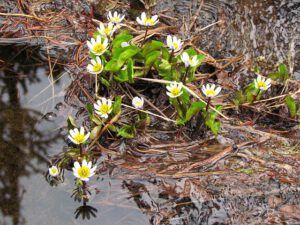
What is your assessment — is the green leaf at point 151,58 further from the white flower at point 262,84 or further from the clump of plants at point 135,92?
the white flower at point 262,84

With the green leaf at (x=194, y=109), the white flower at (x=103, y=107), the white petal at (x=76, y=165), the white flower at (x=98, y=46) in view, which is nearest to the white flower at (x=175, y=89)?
the green leaf at (x=194, y=109)

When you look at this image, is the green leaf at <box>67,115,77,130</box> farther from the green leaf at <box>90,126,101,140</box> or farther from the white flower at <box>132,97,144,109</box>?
the white flower at <box>132,97,144,109</box>

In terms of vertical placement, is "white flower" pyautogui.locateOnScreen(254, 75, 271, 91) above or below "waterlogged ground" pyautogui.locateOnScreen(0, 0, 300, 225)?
above

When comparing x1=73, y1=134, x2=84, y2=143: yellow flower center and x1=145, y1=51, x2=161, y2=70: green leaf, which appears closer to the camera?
x1=73, y1=134, x2=84, y2=143: yellow flower center

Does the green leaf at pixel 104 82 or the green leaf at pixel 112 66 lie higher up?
the green leaf at pixel 112 66

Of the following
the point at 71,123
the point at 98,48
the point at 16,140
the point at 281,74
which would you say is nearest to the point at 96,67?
the point at 98,48

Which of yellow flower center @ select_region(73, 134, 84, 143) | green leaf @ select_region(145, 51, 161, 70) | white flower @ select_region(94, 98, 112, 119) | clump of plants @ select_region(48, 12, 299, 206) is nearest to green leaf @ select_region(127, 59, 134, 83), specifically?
clump of plants @ select_region(48, 12, 299, 206)
